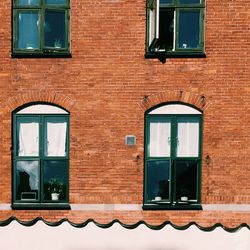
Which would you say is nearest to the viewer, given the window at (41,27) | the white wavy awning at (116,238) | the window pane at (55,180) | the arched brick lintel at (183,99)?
the white wavy awning at (116,238)

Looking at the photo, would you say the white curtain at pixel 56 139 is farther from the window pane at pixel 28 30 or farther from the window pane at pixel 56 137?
the window pane at pixel 28 30

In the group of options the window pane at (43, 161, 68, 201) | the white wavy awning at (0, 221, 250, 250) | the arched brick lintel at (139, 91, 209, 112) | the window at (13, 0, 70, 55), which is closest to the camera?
the white wavy awning at (0, 221, 250, 250)

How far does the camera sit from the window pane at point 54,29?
8352mm

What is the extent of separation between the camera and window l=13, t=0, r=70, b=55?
8.29 metres

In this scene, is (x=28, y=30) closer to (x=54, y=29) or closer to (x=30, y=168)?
Result: (x=54, y=29)

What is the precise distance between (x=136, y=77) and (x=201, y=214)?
352cm

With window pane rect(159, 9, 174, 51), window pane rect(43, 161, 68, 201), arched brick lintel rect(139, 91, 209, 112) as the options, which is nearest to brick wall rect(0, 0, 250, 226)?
arched brick lintel rect(139, 91, 209, 112)

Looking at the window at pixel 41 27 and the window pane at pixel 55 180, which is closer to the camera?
the window at pixel 41 27

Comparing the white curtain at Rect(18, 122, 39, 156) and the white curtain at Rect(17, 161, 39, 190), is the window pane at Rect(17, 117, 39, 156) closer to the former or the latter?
the white curtain at Rect(18, 122, 39, 156)

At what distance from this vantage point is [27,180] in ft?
27.7

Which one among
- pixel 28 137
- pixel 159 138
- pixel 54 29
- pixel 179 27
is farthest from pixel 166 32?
pixel 28 137

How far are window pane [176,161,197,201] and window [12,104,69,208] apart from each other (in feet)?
8.57

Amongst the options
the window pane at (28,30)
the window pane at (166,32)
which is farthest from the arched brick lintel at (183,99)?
the window pane at (28,30)

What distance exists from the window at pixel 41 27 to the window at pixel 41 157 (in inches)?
54.2
